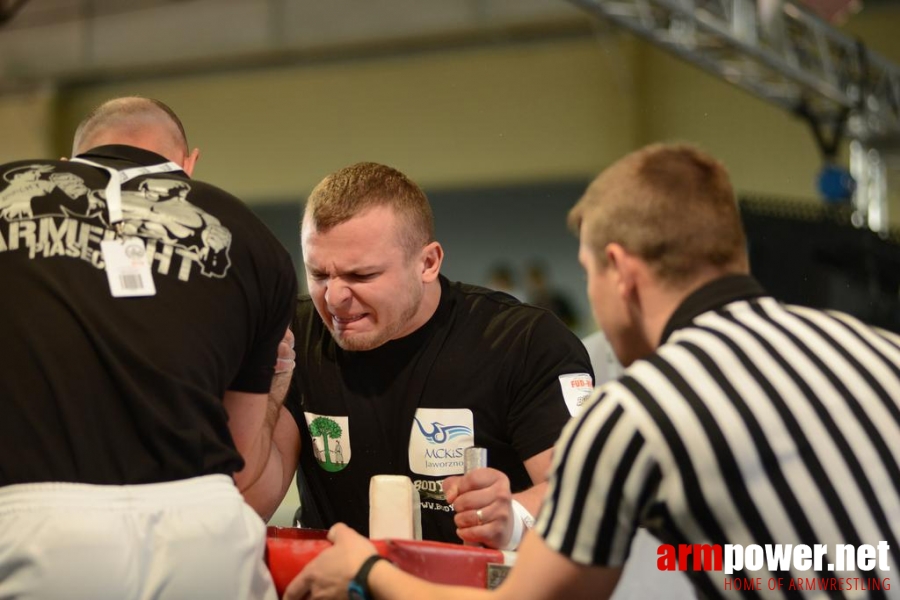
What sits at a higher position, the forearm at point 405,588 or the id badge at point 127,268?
the id badge at point 127,268

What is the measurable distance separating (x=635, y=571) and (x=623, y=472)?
1.37m

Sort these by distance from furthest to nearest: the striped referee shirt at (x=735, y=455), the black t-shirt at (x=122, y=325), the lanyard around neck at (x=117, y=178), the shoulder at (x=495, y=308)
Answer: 1. the shoulder at (x=495, y=308)
2. the lanyard around neck at (x=117, y=178)
3. the black t-shirt at (x=122, y=325)
4. the striped referee shirt at (x=735, y=455)

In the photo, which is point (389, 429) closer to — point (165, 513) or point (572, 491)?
point (165, 513)

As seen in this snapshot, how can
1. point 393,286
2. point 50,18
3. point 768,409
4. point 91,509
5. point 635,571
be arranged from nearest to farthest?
point 768,409 → point 91,509 → point 393,286 → point 635,571 → point 50,18

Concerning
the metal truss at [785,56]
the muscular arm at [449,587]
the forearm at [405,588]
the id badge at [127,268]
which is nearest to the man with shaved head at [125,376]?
the id badge at [127,268]

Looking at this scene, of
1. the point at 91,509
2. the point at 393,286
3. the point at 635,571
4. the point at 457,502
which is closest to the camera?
the point at 91,509

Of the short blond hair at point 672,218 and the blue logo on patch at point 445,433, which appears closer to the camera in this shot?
the short blond hair at point 672,218

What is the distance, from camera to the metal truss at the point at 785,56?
467cm

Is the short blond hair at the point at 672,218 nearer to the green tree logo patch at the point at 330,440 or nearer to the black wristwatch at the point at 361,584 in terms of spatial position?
the black wristwatch at the point at 361,584

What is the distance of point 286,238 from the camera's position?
9469mm

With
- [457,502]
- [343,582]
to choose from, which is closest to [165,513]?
[343,582]

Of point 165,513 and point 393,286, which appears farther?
point 393,286

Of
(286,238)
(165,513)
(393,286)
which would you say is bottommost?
(165,513)

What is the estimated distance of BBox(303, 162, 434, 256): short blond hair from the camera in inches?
83.0
